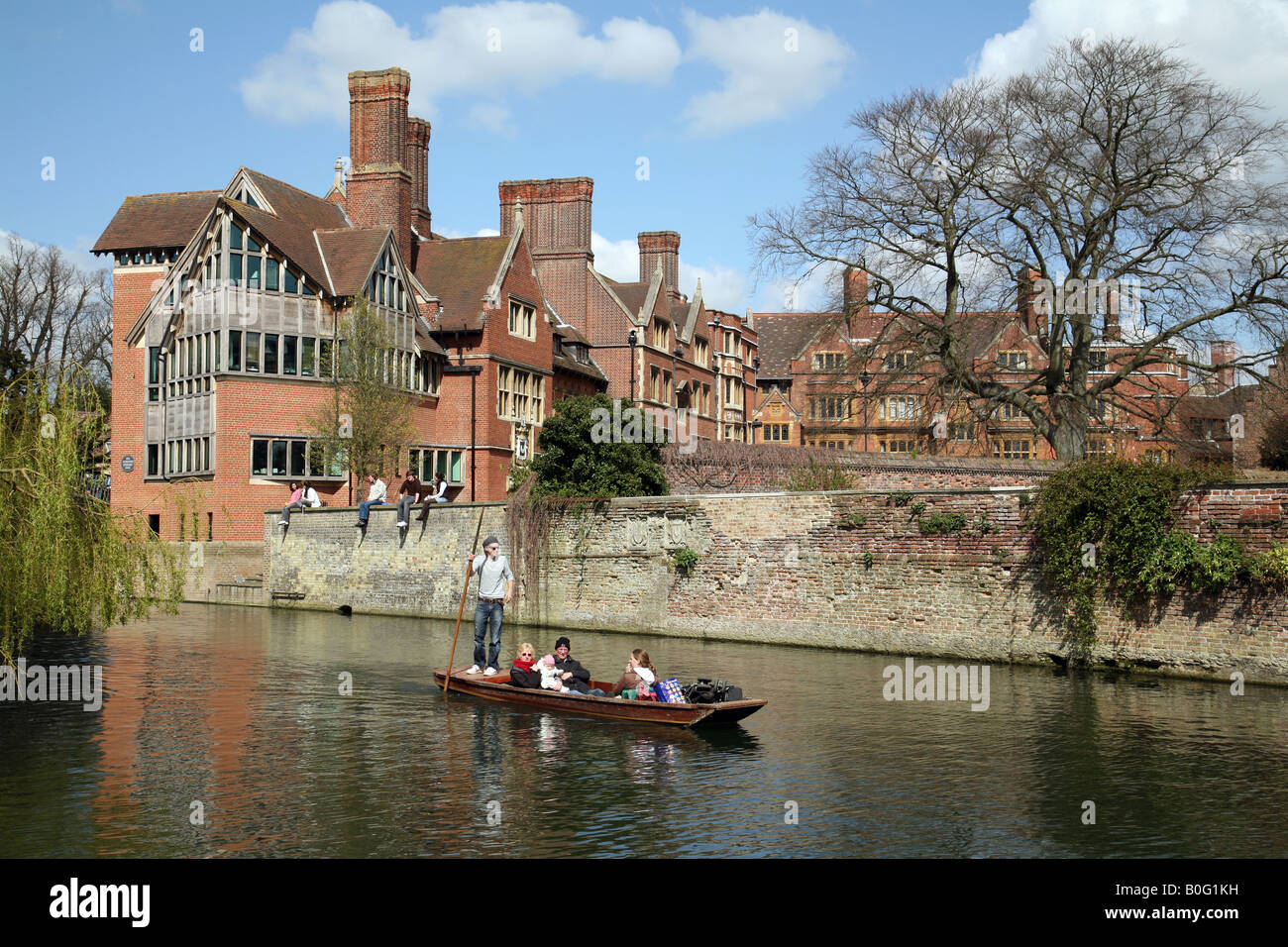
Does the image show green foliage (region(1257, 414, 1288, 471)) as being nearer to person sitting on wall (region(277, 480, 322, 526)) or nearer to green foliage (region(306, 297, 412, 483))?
green foliage (region(306, 297, 412, 483))

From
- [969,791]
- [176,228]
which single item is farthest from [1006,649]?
[176,228]

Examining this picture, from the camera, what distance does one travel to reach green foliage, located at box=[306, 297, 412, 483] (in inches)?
1446

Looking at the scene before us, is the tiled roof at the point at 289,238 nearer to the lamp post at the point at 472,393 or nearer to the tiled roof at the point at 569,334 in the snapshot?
the lamp post at the point at 472,393

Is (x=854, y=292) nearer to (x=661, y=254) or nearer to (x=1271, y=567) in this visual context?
(x=1271, y=567)

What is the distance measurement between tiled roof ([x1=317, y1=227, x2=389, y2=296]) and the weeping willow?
24.0m

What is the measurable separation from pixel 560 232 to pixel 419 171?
22.0 feet

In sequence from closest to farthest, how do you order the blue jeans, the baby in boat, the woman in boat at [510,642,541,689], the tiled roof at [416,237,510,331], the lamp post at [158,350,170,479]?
the baby in boat, the woman in boat at [510,642,541,689], the blue jeans, the lamp post at [158,350,170,479], the tiled roof at [416,237,510,331]

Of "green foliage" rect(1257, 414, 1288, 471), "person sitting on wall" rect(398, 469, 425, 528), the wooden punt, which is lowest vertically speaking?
the wooden punt

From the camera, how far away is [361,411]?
36.6m

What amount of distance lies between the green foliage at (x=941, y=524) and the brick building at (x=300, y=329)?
20263 millimetres

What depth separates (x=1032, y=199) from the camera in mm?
31891

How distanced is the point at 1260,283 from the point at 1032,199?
19.3ft

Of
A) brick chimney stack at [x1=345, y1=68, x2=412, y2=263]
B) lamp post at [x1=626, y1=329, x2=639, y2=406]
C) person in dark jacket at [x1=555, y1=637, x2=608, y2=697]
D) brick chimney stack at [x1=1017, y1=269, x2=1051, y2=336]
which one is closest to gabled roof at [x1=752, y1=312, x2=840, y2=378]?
lamp post at [x1=626, y1=329, x2=639, y2=406]
